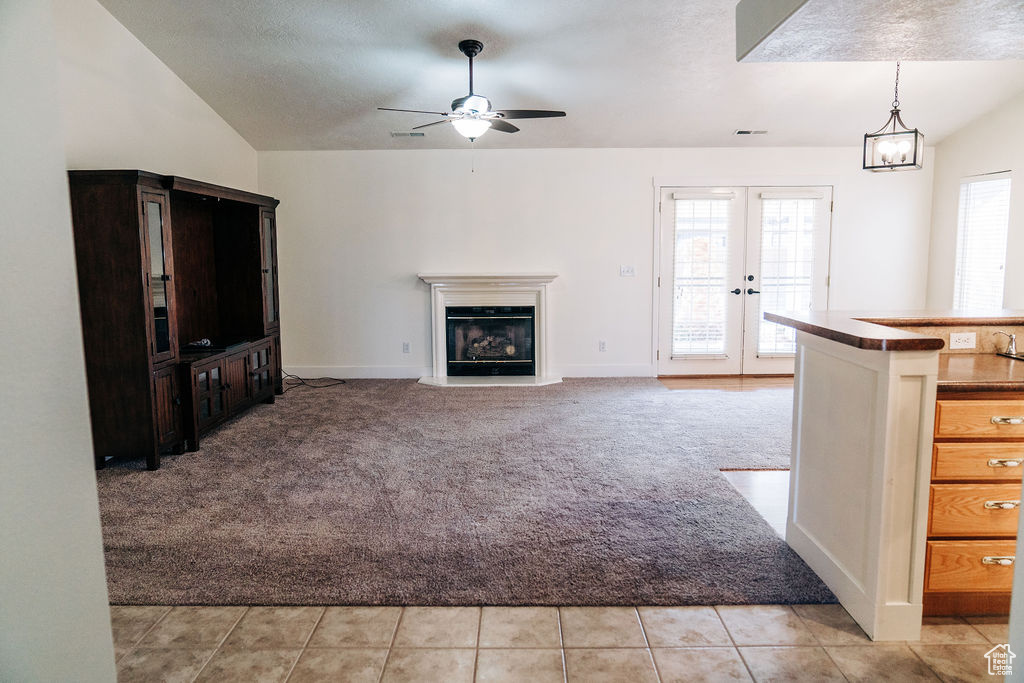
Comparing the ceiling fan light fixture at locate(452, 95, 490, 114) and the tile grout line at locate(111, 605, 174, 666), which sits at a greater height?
the ceiling fan light fixture at locate(452, 95, 490, 114)

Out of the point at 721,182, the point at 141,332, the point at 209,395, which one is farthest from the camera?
the point at 721,182

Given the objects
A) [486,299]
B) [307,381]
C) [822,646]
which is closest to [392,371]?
[307,381]

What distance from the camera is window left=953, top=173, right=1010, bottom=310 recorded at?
231 inches

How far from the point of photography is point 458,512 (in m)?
3.36

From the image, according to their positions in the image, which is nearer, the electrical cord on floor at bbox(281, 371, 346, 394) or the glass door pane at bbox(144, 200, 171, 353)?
the glass door pane at bbox(144, 200, 171, 353)

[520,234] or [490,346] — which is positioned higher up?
[520,234]

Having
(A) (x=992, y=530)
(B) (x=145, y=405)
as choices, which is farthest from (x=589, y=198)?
(A) (x=992, y=530)

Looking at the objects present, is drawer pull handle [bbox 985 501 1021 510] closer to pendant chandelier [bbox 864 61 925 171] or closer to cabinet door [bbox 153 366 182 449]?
pendant chandelier [bbox 864 61 925 171]

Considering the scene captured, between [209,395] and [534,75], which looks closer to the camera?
[209,395]

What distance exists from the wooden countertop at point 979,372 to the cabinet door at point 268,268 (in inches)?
202

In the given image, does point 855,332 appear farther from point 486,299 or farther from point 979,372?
point 486,299

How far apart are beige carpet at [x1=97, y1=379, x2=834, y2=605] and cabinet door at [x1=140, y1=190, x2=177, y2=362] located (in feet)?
2.64

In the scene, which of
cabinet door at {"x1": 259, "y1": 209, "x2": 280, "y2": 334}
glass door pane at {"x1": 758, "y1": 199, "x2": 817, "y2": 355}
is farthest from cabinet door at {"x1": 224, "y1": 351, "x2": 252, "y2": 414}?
glass door pane at {"x1": 758, "y1": 199, "x2": 817, "y2": 355}

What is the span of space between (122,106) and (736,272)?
229 inches
